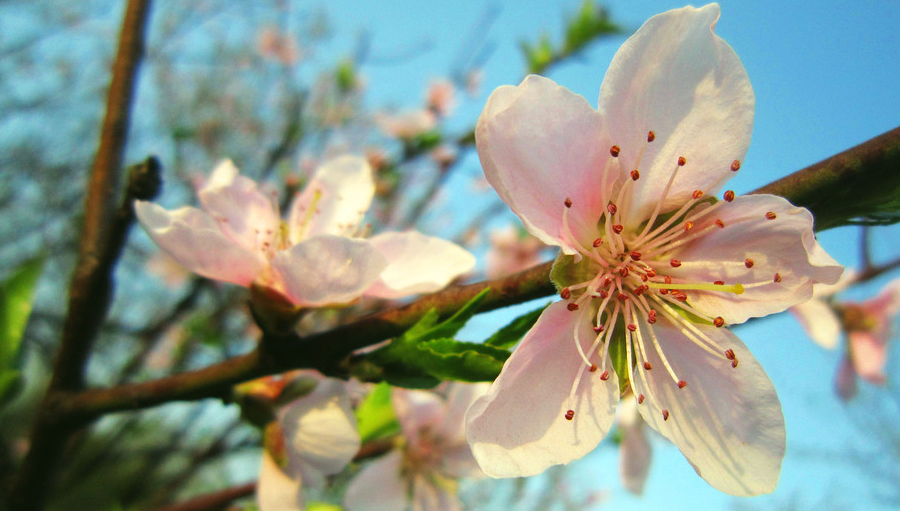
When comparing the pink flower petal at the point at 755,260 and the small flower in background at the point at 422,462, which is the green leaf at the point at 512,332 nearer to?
the pink flower petal at the point at 755,260

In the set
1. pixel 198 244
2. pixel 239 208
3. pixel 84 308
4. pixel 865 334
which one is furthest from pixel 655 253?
pixel 865 334

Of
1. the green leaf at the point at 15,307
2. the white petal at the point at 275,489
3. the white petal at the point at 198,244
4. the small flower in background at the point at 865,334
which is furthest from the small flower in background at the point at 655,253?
the small flower in background at the point at 865,334

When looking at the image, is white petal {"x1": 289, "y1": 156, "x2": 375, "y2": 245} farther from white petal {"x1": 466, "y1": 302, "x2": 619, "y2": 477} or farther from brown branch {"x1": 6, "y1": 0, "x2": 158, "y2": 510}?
Result: white petal {"x1": 466, "y1": 302, "x2": 619, "y2": 477}

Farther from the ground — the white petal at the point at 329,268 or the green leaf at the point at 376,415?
the white petal at the point at 329,268

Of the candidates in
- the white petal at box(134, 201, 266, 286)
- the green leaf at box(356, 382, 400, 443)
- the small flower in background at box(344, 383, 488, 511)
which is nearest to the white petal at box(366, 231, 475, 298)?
the white petal at box(134, 201, 266, 286)

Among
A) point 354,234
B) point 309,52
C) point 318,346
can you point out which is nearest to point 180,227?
point 318,346

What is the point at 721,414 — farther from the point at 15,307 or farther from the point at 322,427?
the point at 15,307
